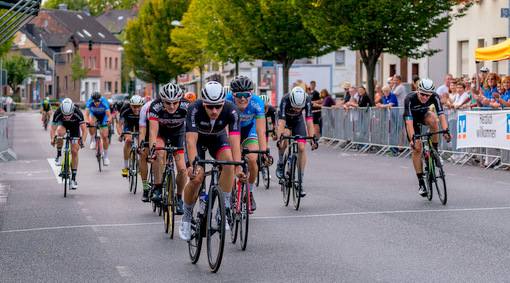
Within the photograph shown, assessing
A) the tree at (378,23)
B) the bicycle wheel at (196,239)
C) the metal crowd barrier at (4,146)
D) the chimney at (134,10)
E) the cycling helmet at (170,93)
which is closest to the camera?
the bicycle wheel at (196,239)

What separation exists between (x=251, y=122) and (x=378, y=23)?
58.0 ft

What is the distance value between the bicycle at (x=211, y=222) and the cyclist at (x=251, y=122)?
2.52m

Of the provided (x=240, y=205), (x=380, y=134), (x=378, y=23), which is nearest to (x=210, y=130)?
(x=240, y=205)

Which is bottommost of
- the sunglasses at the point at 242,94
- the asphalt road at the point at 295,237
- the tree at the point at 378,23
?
the asphalt road at the point at 295,237

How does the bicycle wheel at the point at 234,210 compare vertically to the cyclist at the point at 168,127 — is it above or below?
below

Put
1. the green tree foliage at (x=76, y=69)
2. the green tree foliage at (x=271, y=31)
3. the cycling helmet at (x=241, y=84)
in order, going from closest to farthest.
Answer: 1. the cycling helmet at (x=241, y=84)
2. the green tree foliage at (x=271, y=31)
3. the green tree foliage at (x=76, y=69)

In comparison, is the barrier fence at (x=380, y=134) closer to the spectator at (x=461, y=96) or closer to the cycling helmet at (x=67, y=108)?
the spectator at (x=461, y=96)

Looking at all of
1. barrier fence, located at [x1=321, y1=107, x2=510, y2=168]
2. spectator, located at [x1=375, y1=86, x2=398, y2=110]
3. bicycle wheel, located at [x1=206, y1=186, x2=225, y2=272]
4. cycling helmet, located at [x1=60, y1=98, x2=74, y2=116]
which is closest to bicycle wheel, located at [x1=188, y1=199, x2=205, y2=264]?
bicycle wheel, located at [x1=206, y1=186, x2=225, y2=272]

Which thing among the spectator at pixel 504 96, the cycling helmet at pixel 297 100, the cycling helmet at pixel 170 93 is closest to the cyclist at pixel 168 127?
the cycling helmet at pixel 170 93

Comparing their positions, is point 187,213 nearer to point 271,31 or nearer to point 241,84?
point 241,84

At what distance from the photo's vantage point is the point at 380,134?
995 inches

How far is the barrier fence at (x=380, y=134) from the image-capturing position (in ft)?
68.1

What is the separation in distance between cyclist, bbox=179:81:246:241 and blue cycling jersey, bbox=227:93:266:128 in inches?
101

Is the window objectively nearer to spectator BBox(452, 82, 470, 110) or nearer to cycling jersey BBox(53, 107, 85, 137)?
spectator BBox(452, 82, 470, 110)
